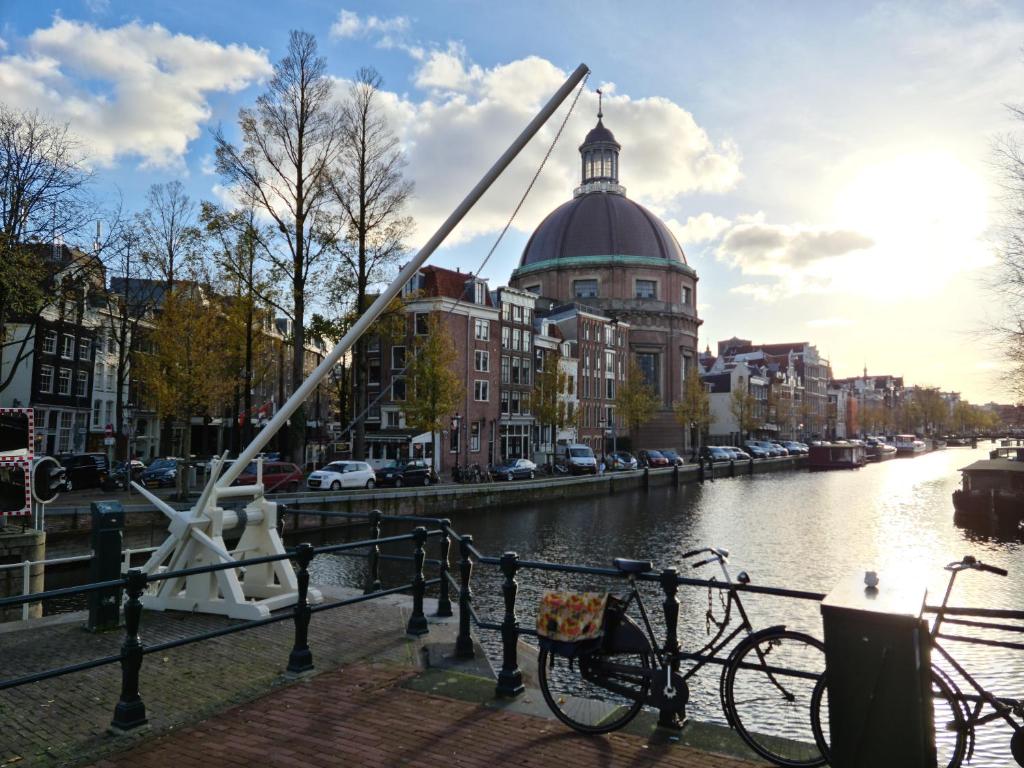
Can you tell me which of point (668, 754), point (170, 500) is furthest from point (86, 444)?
point (668, 754)

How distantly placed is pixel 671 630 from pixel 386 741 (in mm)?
2273

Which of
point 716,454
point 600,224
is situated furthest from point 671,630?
point 600,224

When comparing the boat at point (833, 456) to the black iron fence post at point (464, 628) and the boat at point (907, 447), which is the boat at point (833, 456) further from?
the black iron fence post at point (464, 628)

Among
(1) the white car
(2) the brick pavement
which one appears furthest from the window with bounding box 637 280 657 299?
(2) the brick pavement

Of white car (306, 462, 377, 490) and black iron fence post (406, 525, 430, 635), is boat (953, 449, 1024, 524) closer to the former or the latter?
white car (306, 462, 377, 490)

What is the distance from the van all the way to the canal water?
15.7 ft

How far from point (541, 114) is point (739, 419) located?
9494 centimetres

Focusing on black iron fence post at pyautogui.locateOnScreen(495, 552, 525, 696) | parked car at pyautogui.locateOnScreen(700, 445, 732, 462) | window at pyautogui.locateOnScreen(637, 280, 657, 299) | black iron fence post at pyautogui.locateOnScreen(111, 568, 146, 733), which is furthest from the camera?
window at pyautogui.locateOnScreen(637, 280, 657, 299)

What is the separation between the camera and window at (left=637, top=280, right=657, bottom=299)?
3622 inches

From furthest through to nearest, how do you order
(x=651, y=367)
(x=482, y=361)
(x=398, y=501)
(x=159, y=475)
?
(x=651, y=367), (x=482, y=361), (x=159, y=475), (x=398, y=501)

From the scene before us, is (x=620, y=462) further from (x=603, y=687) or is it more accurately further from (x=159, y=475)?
(x=603, y=687)

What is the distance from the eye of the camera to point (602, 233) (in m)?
92.7

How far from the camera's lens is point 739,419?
97.9m

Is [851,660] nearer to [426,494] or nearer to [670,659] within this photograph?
[670,659]
